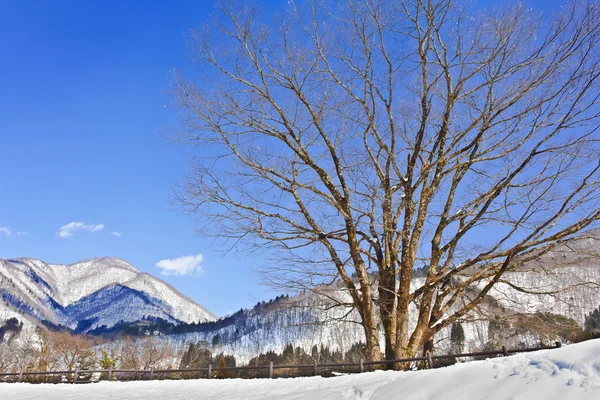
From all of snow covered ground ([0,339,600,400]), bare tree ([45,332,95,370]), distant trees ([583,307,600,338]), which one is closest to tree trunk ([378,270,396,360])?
snow covered ground ([0,339,600,400])

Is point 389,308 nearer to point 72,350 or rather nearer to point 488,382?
point 488,382

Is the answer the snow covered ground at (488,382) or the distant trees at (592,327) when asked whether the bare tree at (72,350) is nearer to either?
the distant trees at (592,327)

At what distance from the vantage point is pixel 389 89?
11.0 meters

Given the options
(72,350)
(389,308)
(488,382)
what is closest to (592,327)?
(389,308)

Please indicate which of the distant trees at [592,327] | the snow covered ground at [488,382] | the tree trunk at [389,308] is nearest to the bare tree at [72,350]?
the distant trees at [592,327]

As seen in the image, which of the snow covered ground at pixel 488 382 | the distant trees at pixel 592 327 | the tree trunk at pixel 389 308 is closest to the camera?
the snow covered ground at pixel 488 382

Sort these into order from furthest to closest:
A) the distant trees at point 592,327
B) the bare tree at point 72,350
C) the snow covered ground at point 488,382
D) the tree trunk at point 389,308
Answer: the bare tree at point 72,350 < the distant trees at point 592,327 < the tree trunk at point 389,308 < the snow covered ground at point 488,382

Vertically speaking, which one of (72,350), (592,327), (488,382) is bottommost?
(488,382)

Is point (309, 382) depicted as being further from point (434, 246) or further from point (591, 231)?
point (591, 231)

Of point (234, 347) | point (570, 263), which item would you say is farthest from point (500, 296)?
point (234, 347)

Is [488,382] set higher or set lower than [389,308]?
lower

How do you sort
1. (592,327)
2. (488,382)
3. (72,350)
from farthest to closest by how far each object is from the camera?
(72,350), (592,327), (488,382)

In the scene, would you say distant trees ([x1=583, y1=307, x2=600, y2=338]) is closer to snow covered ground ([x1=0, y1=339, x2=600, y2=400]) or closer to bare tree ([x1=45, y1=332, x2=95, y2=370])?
snow covered ground ([x1=0, y1=339, x2=600, y2=400])

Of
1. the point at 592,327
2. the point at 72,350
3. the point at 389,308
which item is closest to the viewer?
the point at 389,308
